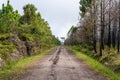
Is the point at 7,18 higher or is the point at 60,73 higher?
the point at 7,18

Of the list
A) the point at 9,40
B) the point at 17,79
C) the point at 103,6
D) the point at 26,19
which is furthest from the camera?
the point at 26,19

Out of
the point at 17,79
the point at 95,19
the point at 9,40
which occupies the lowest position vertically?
the point at 17,79

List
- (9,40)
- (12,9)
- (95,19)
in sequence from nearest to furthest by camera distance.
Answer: (9,40) < (95,19) < (12,9)

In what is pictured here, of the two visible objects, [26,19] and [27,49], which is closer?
[27,49]

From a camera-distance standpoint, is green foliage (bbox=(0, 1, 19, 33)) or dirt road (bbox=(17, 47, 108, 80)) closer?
dirt road (bbox=(17, 47, 108, 80))

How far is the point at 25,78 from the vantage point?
20359 mm

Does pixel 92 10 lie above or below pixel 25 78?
above

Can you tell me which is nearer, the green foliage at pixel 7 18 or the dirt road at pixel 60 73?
the dirt road at pixel 60 73

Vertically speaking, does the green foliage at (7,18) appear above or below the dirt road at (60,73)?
above

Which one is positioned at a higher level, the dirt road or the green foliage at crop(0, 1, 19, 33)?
the green foliage at crop(0, 1, 19, 33)

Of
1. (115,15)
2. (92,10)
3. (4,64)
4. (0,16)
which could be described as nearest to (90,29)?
(92,10)

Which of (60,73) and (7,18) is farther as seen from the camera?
(7,18)

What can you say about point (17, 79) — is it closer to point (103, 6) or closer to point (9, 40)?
point (9, 40)

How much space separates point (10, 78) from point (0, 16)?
41.3 m
